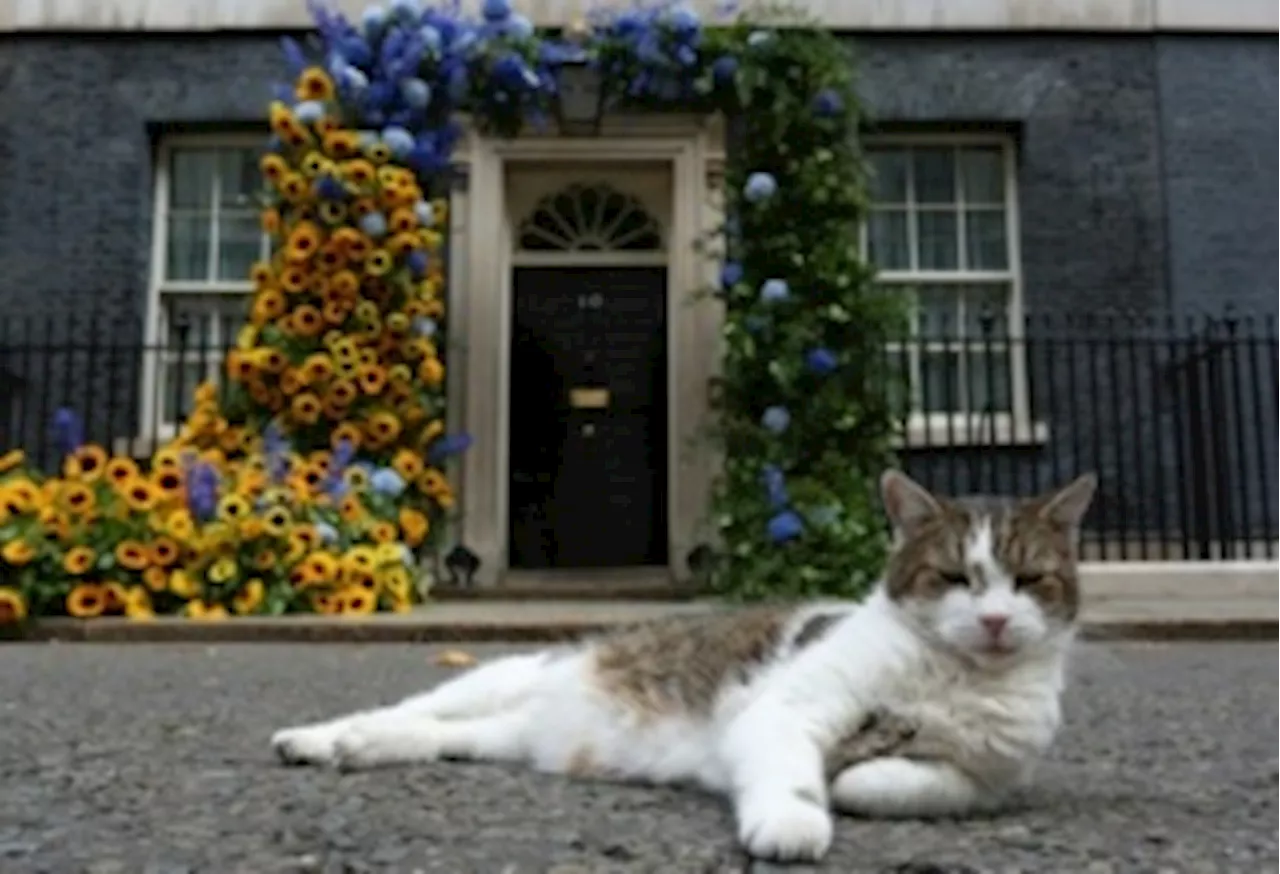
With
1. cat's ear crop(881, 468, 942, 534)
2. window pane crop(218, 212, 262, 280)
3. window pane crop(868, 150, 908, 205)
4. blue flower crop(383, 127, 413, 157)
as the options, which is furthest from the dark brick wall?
cat's ear crop(881, 468, 942, 534)

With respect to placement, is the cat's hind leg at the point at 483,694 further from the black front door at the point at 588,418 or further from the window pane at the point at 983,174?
the window pane at the point at 983,174

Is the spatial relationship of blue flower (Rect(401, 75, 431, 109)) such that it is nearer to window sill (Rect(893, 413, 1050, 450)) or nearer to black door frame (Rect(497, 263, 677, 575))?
black door frame (Rect(497, 263, 677, 575))

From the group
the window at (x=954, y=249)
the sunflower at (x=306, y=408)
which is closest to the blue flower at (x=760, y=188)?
the window at (x=954, y=249)

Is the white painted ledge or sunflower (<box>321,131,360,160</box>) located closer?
sunflower (<box>321,131,360,160</box>)

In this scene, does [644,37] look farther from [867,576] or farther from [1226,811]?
[1226,811]

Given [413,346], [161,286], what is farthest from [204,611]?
[161,286]

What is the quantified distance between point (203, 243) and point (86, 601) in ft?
14.8

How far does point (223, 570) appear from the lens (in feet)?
23.6

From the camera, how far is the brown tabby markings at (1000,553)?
229 centimetres

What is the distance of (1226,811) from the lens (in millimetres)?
2438

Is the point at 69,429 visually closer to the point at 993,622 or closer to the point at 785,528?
the point at 785,528

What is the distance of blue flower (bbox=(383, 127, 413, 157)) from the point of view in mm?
8766

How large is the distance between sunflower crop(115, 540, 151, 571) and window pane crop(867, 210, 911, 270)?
20.3 feet

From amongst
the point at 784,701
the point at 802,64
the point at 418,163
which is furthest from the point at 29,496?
the point at 784,701
